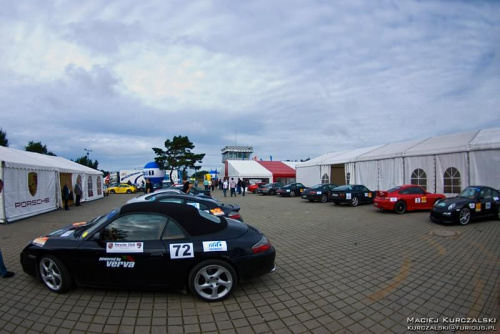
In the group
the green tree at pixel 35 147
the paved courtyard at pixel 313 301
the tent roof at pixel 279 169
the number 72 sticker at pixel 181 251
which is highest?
the green tree at pixel 35 147

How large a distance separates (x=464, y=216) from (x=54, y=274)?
11417mm

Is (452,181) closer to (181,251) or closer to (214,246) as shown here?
(214,246)

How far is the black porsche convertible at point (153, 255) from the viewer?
3514 mm

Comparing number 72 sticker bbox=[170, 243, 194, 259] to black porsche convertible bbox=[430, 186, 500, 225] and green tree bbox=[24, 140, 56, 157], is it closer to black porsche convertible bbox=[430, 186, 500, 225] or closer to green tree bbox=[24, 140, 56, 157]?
black porsche convertible bbox=[430, 186, 500, 225]

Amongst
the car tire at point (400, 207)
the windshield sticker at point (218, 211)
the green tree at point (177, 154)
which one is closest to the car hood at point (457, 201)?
the car tire at point (400, 207)

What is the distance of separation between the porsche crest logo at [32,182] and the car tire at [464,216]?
57.5 feet

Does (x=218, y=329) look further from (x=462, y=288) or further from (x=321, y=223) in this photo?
(x=321, y=223)

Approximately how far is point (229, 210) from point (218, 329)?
478cm

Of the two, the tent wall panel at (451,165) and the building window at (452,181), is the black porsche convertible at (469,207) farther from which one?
the building window at (452,181)

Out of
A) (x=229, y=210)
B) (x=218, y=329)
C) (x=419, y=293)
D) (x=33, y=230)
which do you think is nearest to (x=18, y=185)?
(x=33, y=230)

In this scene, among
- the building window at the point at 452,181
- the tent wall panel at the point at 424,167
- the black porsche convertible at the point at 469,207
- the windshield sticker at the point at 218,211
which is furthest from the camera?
the tent wall panel at the point at 424,167

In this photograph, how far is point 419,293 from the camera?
3.83m

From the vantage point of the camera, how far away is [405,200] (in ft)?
39.4

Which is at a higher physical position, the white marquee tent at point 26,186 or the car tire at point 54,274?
the white marquee tent at point 26,186
